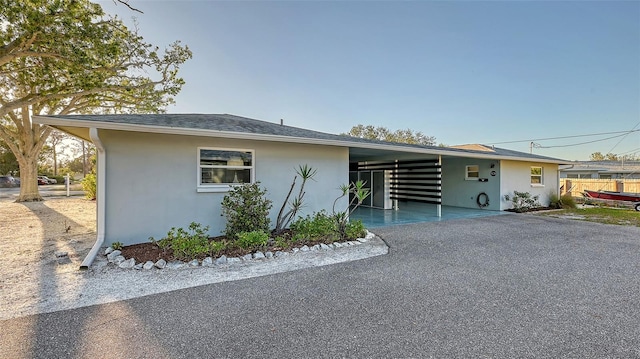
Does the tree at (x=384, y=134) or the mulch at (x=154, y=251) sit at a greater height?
the tree at (x=384, y=134)

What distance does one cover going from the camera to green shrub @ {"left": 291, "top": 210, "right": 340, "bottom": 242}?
590cm

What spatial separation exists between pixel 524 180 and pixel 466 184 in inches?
91.4

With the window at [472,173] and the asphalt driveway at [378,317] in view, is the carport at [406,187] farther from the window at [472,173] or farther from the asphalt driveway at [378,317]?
the asphalt driveway at [378,317]

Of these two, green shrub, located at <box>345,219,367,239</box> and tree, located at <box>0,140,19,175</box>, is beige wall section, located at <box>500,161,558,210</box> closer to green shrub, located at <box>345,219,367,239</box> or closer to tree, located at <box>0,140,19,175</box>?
green shrub, located at <box>345,219,367,239</box>

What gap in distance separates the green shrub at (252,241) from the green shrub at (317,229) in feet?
2.55

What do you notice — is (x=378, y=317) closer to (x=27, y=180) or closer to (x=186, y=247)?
(x=186, y=247)

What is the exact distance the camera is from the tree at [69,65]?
8.02m

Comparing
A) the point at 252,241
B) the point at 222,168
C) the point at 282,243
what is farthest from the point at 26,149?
the point at 282,243

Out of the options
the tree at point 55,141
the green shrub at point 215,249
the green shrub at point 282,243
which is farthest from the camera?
the tree at point 55,141

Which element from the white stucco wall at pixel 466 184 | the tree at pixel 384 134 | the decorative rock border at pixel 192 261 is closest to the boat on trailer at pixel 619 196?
the white stucco wall at pixel 466 184

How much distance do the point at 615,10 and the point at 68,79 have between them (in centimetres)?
2082

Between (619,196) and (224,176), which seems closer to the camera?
(224,176)

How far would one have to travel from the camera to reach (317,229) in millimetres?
6051

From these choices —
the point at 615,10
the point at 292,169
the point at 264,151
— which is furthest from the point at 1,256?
the point at 615,10
